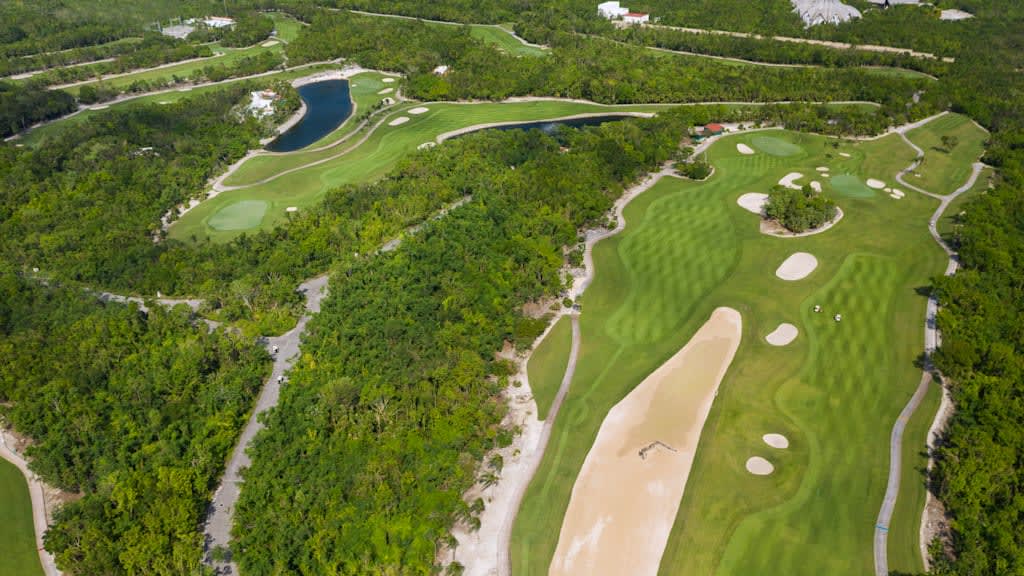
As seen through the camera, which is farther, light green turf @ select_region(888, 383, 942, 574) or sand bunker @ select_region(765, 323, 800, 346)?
sand bunker @ select_region(765, 323, 800, 346)

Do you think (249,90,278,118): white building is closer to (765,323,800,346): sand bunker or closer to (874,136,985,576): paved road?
(765,323,800,346): sand bunker

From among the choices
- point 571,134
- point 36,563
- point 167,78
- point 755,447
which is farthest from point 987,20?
point 36,563

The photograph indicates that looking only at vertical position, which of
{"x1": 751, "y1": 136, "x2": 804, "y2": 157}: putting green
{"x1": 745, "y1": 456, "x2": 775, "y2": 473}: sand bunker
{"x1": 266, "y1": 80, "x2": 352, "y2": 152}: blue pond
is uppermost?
{"x1": 266, "y1": 80, "x2": 352, "y2": 152}: blue pond

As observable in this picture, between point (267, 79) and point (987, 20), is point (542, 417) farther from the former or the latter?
point (987, 20)

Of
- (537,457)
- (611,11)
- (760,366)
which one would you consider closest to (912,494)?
(760,366)

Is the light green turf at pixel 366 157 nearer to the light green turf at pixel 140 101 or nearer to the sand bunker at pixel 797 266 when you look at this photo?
the light green turf at pixel 140 101

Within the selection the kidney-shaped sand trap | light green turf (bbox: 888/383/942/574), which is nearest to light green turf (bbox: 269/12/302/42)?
the kidney-shaped sand trap

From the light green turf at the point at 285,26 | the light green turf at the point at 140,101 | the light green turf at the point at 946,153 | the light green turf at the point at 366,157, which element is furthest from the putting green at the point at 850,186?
the light green turf at the point at 285,26
